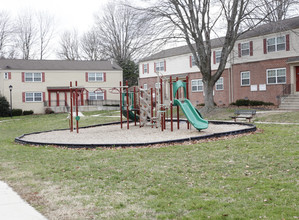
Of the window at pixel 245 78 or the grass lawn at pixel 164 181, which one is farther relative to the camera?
the window at pixel 245 78

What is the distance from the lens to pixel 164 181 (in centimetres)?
660

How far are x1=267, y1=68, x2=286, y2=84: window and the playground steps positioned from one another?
1878mm

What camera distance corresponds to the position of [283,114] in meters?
19.8

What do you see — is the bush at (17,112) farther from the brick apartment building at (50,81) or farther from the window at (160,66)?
the window at (160,66)

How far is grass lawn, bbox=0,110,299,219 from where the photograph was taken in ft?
16.1

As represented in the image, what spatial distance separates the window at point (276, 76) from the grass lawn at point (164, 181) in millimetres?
17434

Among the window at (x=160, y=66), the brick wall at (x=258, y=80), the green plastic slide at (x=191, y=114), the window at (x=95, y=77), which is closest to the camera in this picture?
the green plastic slide at (x=191, y=114)

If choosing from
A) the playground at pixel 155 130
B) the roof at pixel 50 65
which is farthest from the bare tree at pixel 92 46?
the playground at pixel 155 130

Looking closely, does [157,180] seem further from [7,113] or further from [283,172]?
[7,113]

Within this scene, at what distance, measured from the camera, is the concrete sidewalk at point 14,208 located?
190 inches

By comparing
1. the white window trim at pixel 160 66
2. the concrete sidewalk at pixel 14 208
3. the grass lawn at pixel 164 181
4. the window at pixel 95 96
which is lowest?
the concrete sidewalk at pixel 14 208

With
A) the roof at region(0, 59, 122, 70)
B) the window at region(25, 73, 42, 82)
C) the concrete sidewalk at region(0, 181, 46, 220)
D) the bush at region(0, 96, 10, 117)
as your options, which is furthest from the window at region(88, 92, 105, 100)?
the concrete sidewalk at region(0, 181, 46, 220)

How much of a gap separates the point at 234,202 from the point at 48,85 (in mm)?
38158

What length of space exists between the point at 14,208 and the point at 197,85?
3049 cm
